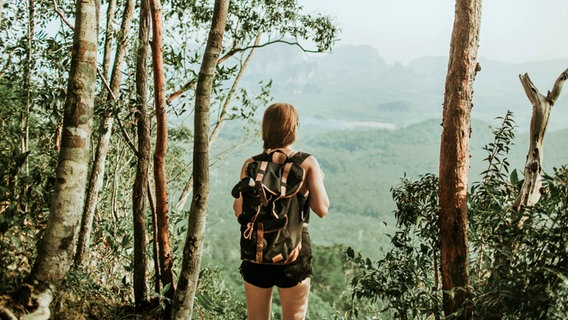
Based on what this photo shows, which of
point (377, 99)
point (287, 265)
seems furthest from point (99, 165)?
point (377, 99)

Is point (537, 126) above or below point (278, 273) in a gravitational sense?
above

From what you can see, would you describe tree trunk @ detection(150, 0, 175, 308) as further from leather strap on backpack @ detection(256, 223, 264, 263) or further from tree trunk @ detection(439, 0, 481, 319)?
tree trunk @ detection(439, 0, 481, 319)

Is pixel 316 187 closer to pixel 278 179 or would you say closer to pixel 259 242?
pixel 278 179

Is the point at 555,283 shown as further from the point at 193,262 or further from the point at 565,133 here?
the point at 565,133

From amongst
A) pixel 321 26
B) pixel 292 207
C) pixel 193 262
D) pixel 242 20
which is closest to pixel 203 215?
pixel 193 262

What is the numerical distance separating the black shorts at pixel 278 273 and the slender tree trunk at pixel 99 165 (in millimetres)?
1995

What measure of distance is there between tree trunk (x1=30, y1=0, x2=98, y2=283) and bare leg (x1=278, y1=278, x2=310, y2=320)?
38.2 inches

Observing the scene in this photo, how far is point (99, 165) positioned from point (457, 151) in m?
2.87

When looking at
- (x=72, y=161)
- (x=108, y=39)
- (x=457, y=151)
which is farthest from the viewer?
(x=108, y=39)

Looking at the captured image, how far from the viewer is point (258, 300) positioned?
2318 mm

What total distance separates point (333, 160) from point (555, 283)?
352ft

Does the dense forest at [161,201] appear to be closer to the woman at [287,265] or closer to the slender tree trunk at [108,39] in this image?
the slender tree trunk at [108,39]

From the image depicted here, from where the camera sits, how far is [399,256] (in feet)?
12.2

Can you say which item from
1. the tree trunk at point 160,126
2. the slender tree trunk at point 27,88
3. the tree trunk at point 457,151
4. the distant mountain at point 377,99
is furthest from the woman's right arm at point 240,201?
the distant mountain at point 377,99
